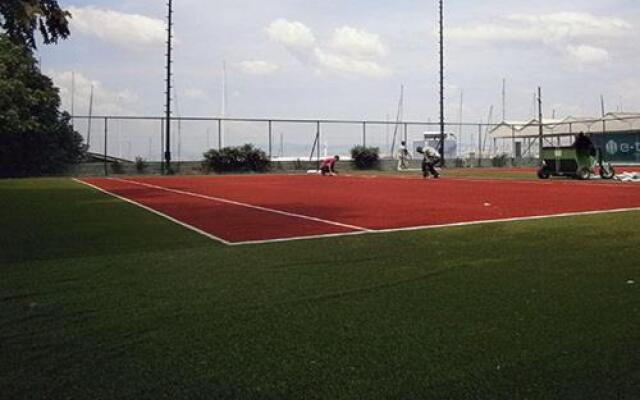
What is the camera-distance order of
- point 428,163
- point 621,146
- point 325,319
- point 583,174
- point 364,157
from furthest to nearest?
point 621,146, point 364,157, point 428,163, point 583,174, point 325,319

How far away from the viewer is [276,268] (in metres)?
6.69

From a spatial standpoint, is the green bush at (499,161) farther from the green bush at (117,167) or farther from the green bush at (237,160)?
the green bush at (117,167)

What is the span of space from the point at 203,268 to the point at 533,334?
3433mm

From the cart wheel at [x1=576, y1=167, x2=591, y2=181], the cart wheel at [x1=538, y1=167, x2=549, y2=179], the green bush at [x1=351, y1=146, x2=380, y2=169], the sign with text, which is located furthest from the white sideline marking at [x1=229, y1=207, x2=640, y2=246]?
the sign with text

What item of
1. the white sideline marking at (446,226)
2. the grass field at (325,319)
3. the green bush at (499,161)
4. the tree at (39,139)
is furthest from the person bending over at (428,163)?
the green bush at (499,161)

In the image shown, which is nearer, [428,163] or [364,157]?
[428,163]

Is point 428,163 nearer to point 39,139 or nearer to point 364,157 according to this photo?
point 364,157

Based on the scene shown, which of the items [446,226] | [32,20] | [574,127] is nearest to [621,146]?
[574,127]

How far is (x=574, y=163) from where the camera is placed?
24719 millimetres

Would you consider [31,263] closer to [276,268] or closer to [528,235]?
[276,268]

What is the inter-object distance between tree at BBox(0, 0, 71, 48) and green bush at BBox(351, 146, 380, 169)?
3499 cm

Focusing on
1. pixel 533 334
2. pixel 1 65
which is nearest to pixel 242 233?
pixel 533 334

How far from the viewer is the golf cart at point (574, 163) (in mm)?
24594

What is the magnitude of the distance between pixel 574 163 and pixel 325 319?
22.0 meters
